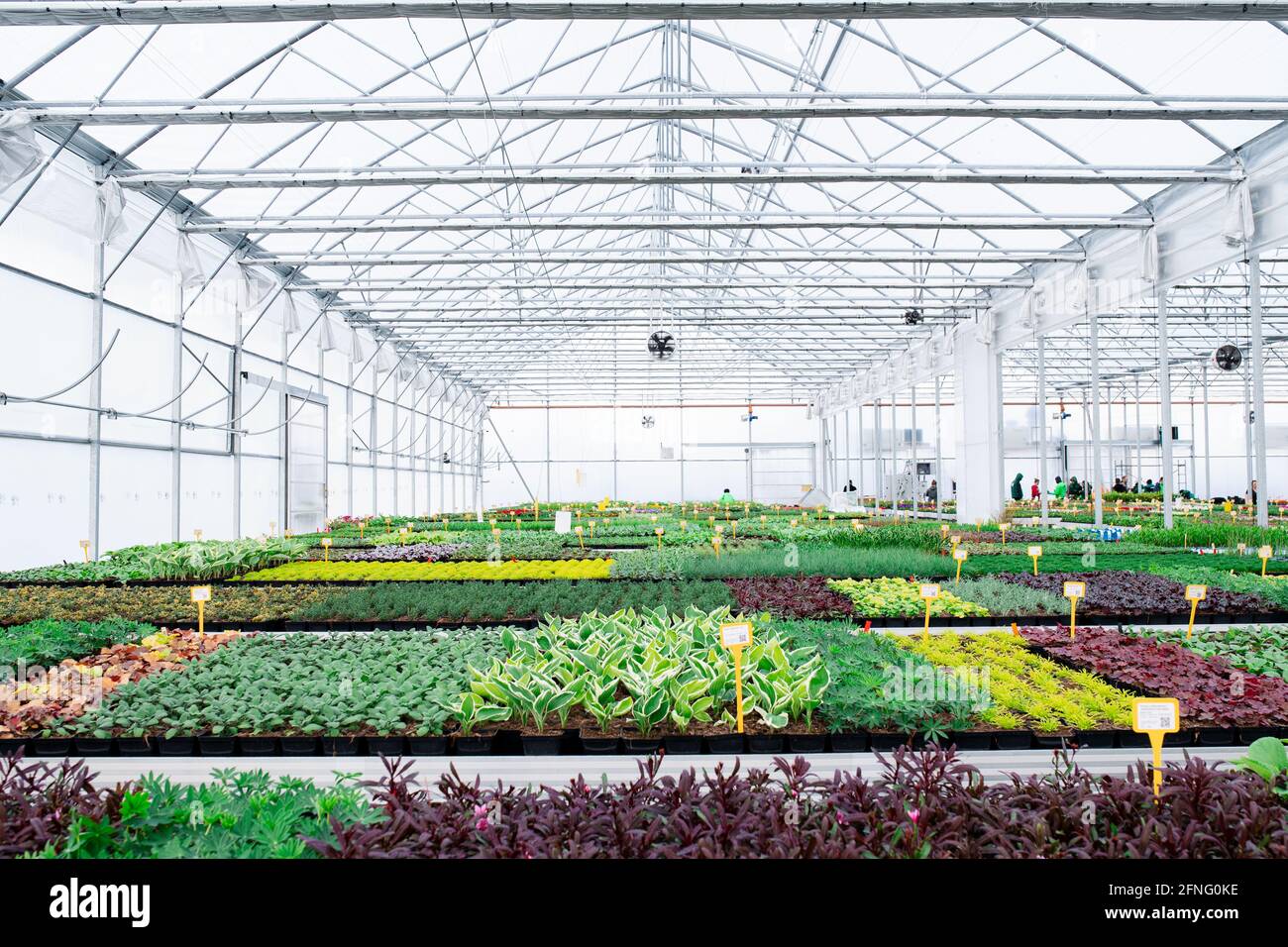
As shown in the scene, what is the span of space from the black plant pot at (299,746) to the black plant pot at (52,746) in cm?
89

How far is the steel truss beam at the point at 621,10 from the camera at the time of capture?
5312 mm

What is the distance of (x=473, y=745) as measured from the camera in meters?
3.18

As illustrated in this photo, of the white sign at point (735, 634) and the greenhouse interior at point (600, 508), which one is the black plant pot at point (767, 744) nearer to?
the greenhouse interior at point (600, 508)

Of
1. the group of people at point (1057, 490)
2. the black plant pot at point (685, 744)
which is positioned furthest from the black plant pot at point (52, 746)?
the group of people at point (1057, 490)

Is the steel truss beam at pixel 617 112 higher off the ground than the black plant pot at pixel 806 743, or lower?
higher

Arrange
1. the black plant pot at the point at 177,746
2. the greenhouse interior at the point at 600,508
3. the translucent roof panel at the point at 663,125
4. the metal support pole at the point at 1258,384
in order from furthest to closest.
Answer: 1. the metal support pole at the point at 1258,384
2. the translucent roof panel at the point at 663,125
3. the black plant pot at the point at 177,746
4. the greenhouse interior at the point at 600,508

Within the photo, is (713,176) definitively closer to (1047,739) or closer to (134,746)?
(1047,739)

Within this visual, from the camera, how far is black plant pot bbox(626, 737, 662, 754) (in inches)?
124

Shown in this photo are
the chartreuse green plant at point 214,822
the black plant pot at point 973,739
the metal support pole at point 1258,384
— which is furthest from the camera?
the metal support pole at point 1258,384

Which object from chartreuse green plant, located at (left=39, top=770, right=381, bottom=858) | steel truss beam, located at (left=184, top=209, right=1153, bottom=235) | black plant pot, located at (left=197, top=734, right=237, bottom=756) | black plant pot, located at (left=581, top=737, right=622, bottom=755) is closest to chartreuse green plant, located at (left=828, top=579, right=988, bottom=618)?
black plant pot, located at (left=581, top=737, right=622, bottom=755)

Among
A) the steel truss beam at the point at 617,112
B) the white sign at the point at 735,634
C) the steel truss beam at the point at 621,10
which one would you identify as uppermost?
the steel truss beam at the point at 617,112

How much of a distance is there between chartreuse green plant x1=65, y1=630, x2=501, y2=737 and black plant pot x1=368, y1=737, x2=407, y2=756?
0.04 metres

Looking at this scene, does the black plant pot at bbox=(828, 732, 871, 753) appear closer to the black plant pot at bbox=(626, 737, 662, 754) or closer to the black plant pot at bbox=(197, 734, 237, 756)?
the black plant pot at bbox=(626, 737, 662, 754)
